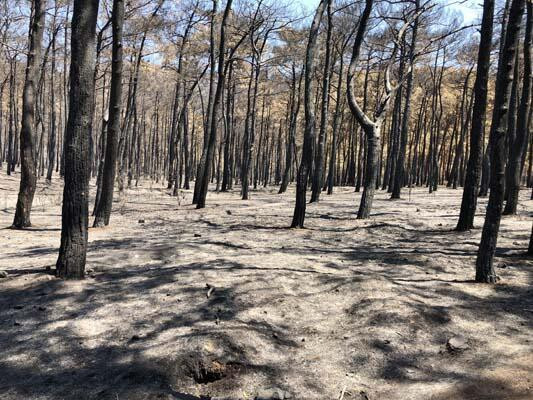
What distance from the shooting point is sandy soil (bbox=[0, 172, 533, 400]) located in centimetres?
337

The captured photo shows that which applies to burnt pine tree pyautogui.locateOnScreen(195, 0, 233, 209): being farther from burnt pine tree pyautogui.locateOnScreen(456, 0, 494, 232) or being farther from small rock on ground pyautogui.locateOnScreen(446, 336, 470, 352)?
small rock on ground pyautogui.locateOnScreen(446, 336, 470, 352)

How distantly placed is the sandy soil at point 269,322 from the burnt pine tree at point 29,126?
1967 mm

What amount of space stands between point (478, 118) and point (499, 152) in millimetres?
3303

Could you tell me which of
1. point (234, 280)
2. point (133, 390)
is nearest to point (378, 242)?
point (234, 280)

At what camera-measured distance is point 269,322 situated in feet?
14.7

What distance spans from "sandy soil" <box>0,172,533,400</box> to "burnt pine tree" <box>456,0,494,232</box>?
79 centimetres

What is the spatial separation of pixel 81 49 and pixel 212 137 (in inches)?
345

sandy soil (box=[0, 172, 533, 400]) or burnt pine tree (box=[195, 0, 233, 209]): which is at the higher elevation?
burnt pine tree (box=[195, 0, 233, 209])

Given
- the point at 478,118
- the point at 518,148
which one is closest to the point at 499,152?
the point at 478,118

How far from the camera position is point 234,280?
5566mm

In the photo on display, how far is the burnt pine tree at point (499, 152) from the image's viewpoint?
17.1ft

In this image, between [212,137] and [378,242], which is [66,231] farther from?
[212,137]

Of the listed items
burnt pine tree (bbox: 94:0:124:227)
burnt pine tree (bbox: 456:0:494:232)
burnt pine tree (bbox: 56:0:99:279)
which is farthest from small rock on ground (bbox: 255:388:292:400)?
burnt pine tree (bbox: 94:0:124:227)

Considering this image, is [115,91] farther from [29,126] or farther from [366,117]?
[366,117]
